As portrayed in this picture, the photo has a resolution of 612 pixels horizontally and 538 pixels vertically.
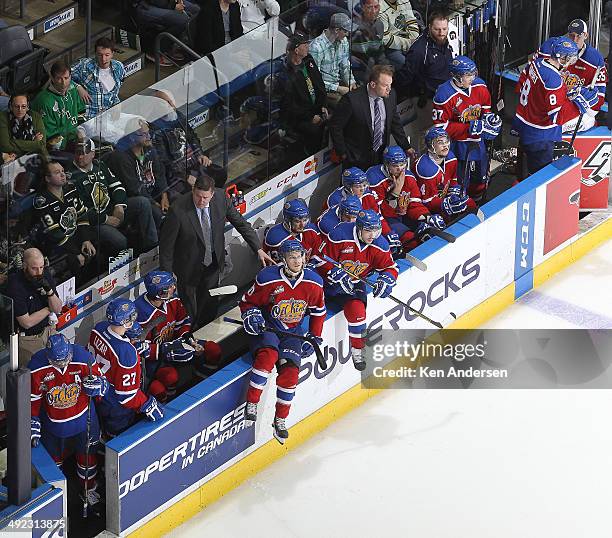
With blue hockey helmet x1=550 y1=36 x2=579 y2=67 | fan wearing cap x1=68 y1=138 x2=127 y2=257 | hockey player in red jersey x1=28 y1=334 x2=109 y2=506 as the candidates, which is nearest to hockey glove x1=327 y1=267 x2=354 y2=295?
fan wearing cap x1=68 y1=138 x2=127 y2=257

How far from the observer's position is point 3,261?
32.5 feet

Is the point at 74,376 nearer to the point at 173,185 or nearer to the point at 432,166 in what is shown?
the point at 173,185

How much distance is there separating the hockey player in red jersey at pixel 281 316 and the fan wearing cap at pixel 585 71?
3195mm

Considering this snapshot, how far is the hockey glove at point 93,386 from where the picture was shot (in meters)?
9.27

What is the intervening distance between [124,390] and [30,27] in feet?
11.6

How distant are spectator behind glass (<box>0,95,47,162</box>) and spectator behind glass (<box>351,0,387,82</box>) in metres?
2.33

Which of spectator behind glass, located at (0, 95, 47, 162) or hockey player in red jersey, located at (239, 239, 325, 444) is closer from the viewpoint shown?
hockey player in red jersey, located at (239, 239, 325, 444)

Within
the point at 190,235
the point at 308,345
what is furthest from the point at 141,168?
the point at 308,345

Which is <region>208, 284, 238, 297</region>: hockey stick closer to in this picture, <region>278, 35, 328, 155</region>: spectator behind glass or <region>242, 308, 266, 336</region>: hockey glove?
<region>242, 308, 266, 336</region>: hockey glove

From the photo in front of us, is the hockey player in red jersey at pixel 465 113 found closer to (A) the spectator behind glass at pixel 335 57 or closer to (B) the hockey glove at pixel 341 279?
(A) the spectator behind glass at pixel 335 57

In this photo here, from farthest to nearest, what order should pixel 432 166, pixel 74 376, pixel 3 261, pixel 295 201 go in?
pixel 432 166 → pixel 295 201 → pixel 3 261 → pixel 74 376

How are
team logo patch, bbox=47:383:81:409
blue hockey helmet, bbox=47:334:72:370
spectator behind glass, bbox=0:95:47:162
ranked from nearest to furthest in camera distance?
1. blue hockey helmet, bbox=47:334:72:370
2. team logo patch, bbox=47:383:81:409
3. spectator behind glass, bbox=0:95:47:162

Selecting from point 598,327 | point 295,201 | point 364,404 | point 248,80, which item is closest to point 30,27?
point 248,80

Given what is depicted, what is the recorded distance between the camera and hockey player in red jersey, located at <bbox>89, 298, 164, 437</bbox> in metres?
9.45
